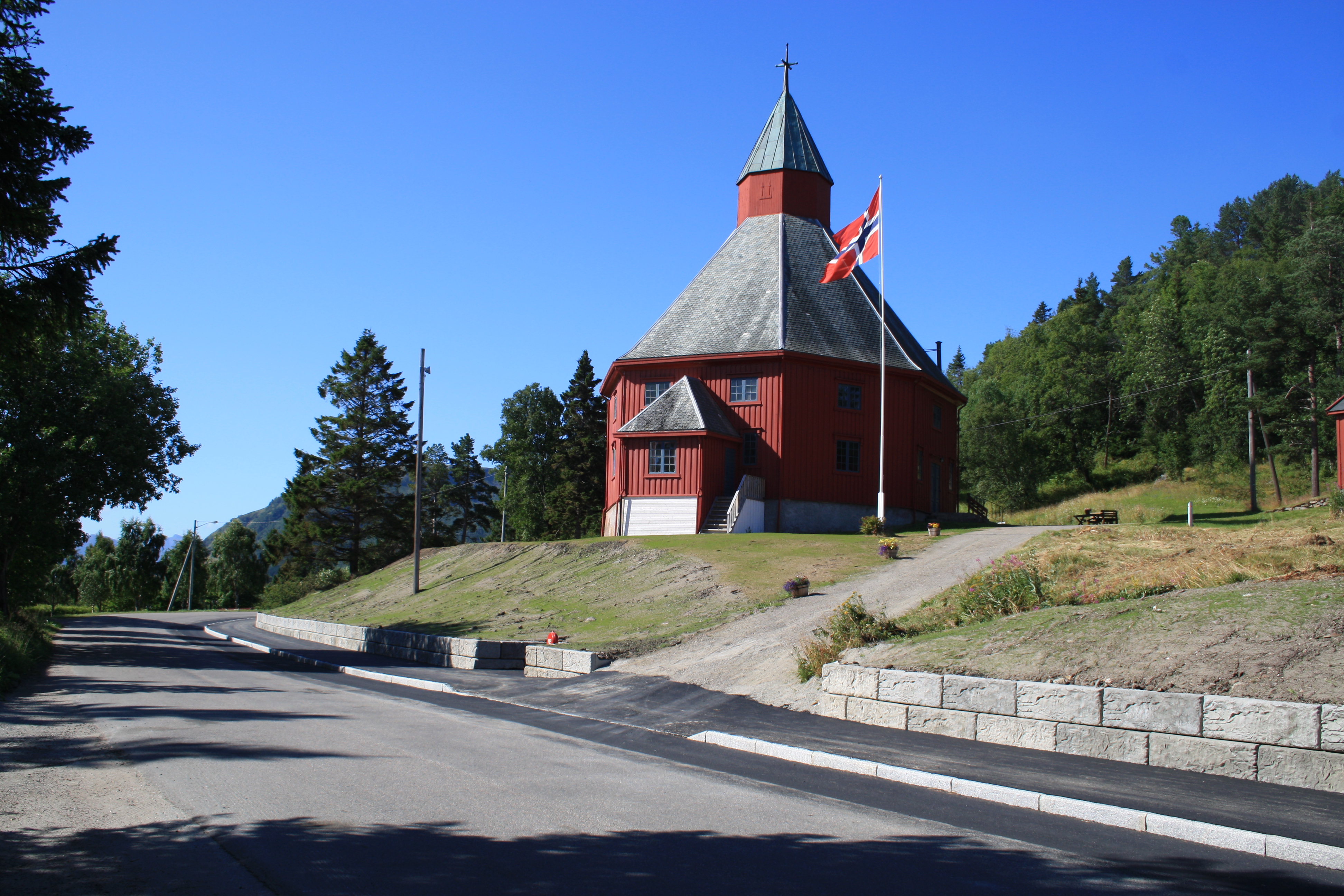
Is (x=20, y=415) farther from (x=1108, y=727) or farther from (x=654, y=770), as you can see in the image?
(x=1108, y=727)

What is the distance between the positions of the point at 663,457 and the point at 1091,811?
26678 millimetres

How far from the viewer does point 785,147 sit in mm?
41219

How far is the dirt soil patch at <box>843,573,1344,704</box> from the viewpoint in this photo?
870 centimetres

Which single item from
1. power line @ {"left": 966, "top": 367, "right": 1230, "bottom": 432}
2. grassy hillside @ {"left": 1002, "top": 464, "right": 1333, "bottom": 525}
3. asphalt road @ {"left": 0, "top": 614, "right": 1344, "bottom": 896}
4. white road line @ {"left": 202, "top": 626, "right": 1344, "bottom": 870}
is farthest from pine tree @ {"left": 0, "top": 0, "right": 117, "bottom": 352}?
power line @ {"left": 966, "top": 367, "right": 1230, "bottom": 432}

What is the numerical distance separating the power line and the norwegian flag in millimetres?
43729

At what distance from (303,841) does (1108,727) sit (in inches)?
303

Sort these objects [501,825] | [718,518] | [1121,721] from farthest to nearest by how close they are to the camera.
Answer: [718,518], [1121,721], [501,825]

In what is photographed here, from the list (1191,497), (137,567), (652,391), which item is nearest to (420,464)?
(652,391)

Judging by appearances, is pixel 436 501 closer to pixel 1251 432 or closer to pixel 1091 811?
pixel 1251 432

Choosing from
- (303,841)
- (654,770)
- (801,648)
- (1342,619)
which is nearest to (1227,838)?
(1342,619)

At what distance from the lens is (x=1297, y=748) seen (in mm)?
7902

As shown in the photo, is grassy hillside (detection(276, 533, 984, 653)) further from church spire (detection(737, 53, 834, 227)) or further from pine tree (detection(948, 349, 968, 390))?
pine tree (detection(948, 349, 968, 390))

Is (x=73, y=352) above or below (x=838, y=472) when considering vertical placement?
above

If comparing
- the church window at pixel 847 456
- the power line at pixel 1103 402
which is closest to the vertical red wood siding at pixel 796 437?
the church window at pixel 847 456
